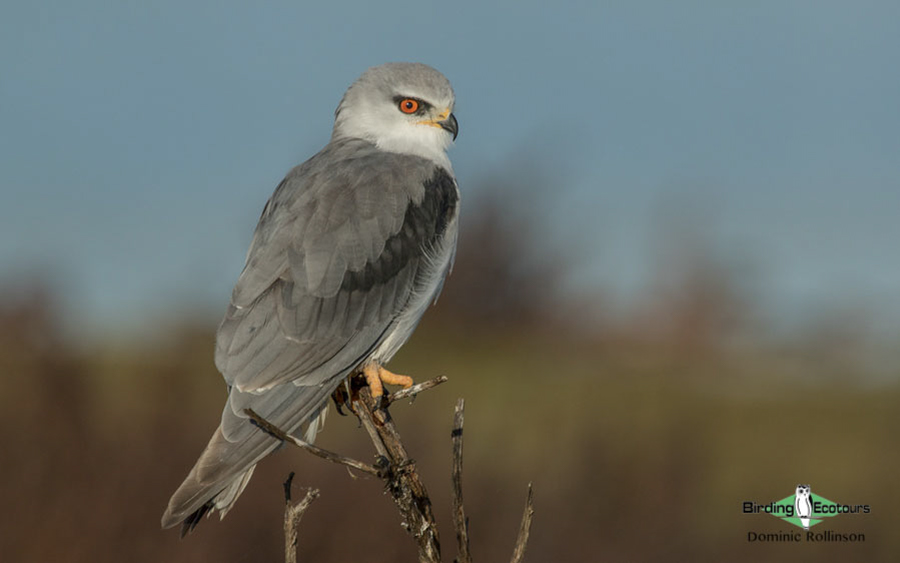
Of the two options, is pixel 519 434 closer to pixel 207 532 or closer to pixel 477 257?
pixel 207 532

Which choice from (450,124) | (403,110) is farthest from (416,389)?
(403,110)

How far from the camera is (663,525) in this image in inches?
374

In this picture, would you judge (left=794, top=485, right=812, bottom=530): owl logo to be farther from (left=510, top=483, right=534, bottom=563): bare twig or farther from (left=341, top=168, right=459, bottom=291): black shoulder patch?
(left=510, top=483, right=534, bottom=563): bare twig

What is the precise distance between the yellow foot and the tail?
0.80ft

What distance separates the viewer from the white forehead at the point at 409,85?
17.1 feet

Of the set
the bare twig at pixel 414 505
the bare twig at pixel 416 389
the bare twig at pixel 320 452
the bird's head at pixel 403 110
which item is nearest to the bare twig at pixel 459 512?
the bare twig at pixel 414 505

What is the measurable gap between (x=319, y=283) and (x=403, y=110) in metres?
1.33

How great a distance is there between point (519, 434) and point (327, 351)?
26.8ft

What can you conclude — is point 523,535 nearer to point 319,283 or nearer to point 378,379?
point 378,379

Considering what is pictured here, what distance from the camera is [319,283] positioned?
14.1ft

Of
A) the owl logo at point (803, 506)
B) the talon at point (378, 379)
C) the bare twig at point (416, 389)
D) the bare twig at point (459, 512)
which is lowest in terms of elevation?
the bare twig at point (459, 512)

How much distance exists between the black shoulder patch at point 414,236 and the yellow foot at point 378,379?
0.38m

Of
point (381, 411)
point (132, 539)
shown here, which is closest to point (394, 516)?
point (132, 539)

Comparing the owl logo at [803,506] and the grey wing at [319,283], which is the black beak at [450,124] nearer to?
the grey wing at [319,283]
